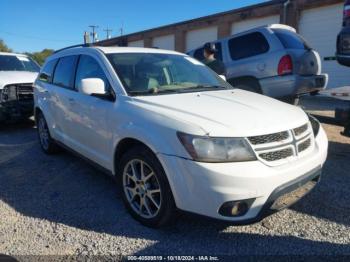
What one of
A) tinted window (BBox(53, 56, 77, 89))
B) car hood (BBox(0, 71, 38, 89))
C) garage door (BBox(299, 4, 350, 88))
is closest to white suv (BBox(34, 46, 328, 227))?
tinted window (BBox(53, 56, 77, 89))

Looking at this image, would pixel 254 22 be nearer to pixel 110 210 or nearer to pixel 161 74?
pixel 161 74

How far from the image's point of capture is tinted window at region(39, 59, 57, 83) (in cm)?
539

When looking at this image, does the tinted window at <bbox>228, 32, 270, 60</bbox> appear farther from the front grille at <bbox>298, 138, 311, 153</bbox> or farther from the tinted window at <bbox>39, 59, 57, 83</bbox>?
the front grille at <bbox>298, 138, 311, 153</bbox>

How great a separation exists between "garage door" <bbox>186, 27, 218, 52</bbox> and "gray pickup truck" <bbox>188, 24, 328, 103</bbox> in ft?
39.4

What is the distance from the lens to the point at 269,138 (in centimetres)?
275

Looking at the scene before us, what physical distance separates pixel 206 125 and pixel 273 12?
14706mm

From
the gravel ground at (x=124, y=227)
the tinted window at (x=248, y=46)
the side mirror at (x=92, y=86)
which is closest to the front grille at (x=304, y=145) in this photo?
the gravel ground at (x=124, y=227)

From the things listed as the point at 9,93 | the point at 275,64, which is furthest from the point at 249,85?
the point at 9,93

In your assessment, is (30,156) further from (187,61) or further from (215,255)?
(215,255)

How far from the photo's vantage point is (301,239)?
9.75 feet

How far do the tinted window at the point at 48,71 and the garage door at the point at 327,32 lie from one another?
11.6m

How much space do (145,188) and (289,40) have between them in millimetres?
5307

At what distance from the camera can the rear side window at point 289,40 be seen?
6.96 metres

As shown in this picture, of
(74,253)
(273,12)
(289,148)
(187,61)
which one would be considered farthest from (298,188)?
(273,12)
